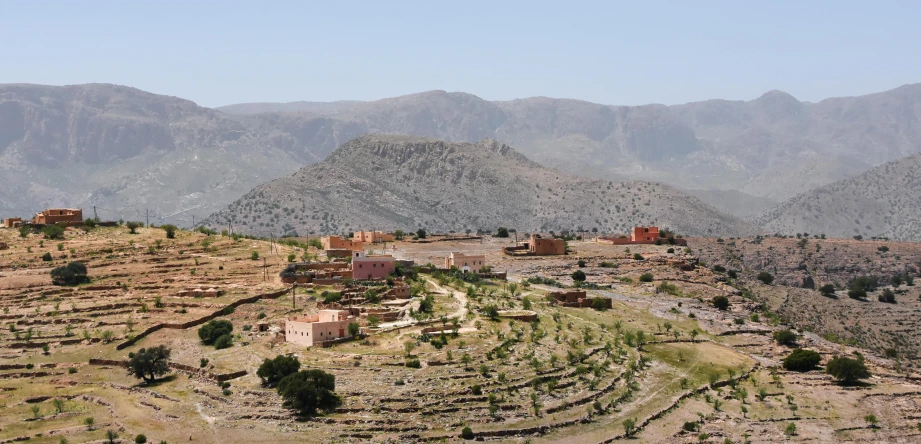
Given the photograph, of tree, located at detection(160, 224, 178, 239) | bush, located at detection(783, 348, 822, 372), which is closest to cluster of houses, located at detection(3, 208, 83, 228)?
tree, located at detection(160, 224, 178, 239)

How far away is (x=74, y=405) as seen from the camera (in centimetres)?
5519

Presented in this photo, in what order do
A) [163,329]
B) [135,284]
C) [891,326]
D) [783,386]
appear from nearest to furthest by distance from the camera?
[783,386] → [163,329] → [135,284] → [891,326]

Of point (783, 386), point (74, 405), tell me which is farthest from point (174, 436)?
point (783, 386)

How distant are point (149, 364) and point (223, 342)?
18.1ft

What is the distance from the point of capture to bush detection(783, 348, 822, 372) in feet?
225

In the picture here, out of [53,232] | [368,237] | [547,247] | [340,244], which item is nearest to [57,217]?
[53,232]

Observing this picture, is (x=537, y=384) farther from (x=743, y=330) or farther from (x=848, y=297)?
(x=848, y=297)

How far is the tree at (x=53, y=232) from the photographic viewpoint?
3787 inches

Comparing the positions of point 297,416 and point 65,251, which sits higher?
point 65,251

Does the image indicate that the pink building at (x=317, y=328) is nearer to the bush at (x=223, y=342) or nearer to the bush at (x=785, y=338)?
the bush at (x=223, y=342)

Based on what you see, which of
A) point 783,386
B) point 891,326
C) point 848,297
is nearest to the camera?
point 783,386

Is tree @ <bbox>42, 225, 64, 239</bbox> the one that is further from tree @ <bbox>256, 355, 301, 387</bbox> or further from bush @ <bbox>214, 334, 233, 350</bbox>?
tree @ <bbox>256, 355, 301, 387</bbox>

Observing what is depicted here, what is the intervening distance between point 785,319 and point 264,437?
5400cm

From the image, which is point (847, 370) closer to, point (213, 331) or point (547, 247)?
point (213, 331)
